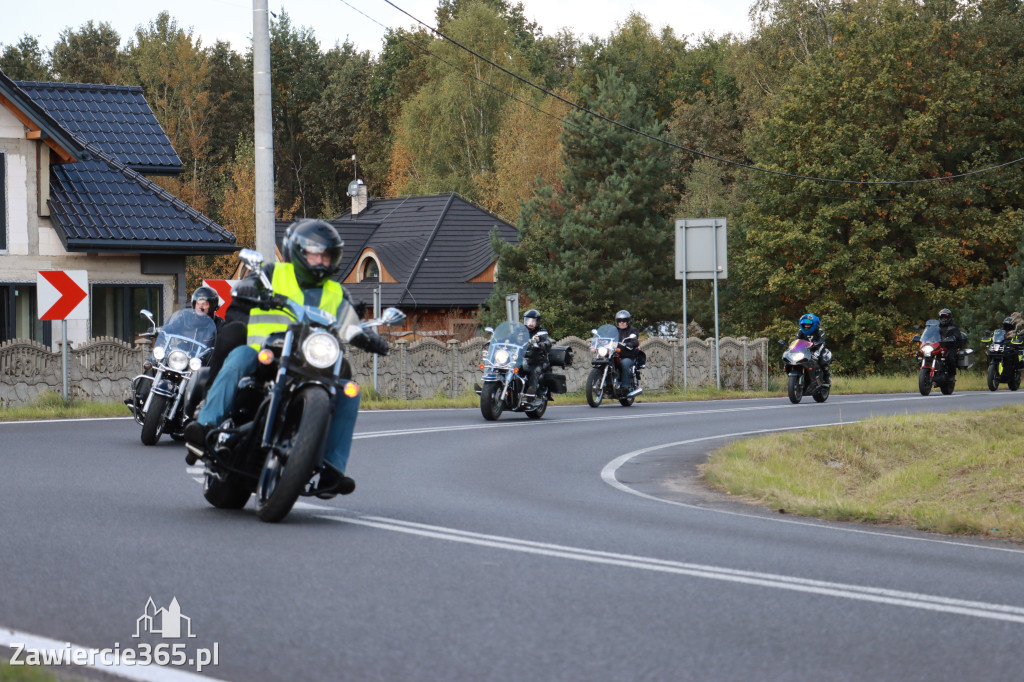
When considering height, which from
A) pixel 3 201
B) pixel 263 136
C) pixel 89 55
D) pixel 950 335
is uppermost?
pixel 89 55

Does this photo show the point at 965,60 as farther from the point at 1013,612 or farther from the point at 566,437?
the point at 1013,612

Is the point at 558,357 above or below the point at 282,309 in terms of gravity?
below

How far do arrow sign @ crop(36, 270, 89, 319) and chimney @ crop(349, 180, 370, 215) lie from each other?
4923cm

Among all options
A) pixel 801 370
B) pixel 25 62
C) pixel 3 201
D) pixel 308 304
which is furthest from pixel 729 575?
pixel 25 62

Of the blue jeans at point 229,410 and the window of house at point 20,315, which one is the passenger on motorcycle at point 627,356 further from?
the blue jeans at point 229,410

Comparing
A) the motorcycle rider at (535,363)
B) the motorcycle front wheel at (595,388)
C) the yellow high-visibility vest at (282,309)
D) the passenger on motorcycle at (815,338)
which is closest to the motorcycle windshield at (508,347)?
the motorcycle rider at (535,363)

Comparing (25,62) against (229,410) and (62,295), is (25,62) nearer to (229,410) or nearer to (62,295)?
(62,295)

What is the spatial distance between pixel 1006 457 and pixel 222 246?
52.8 ft

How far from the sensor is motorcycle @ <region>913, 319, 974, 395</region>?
29.8 meters

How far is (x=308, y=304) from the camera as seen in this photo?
8.33 m

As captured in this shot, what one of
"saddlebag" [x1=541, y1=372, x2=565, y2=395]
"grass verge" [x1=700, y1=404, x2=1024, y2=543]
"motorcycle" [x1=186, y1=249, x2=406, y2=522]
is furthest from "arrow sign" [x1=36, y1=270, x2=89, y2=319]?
"motorcycle" [x1=186, y1=249, x2=406, y2=522]

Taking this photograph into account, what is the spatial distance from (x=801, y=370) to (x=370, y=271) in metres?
37.9

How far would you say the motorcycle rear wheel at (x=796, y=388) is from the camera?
2613 centimetres

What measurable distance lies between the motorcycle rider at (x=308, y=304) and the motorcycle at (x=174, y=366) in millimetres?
6309
